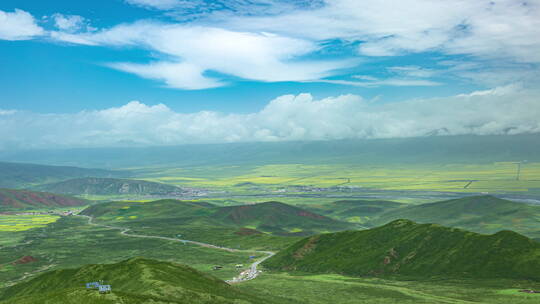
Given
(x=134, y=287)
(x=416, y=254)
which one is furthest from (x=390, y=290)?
(x=134, y=287)

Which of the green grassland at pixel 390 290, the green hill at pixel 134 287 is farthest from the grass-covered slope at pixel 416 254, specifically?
the green hill at pixel 134 287

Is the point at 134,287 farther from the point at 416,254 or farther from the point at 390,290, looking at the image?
the point at 416,254

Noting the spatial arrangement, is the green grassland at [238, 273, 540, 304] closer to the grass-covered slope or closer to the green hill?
the grass-covered slope

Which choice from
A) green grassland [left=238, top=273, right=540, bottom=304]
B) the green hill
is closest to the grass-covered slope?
green grassland [left=238, top=273, right=540, bottom=304]

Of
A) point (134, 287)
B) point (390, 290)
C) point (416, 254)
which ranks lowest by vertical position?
point (390, 290)

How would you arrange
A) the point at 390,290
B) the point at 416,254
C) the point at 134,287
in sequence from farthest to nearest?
the point at 416,254, the point at 390,290, the point at 134,287

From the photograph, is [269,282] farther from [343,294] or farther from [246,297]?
[246,297]
